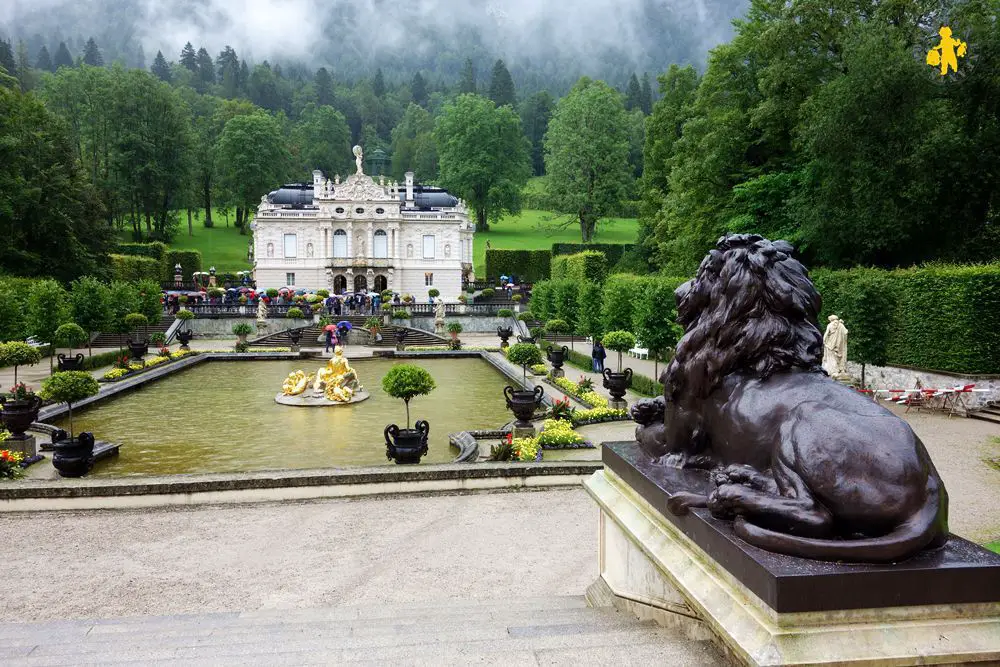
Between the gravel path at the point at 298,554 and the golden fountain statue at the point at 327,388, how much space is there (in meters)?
10.3

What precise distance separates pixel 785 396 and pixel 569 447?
348 inches

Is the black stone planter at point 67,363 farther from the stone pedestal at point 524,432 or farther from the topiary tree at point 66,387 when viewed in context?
the stone pedestal at point 524,432

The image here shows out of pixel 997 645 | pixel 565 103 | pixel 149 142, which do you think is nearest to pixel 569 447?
pixel 997 645

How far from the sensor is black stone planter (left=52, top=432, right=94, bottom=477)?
1067 centimetres

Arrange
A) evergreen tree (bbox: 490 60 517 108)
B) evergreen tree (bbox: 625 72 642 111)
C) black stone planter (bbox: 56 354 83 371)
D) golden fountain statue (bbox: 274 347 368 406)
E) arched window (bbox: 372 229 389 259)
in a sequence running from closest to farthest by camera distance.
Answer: golden fountain statue (bbox: 274 347 368 406), black stone planter (bbox: 56 354 83 371), arched window (bbox: 372 229 389 259), evergreen tree (bbox: 625 72 642 111), evergreen tree (bbox: 490 60 517 108)

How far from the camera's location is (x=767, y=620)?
2.82 meters

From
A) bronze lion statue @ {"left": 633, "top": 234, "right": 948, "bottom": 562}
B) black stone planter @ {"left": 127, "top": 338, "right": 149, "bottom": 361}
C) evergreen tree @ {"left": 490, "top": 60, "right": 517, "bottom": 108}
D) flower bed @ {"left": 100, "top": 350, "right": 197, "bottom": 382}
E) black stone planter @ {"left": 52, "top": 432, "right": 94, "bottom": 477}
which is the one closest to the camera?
bronze lion statue @ {"left": 633, "top": 234, "right": 948, "bottom": 562}

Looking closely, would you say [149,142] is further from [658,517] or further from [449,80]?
[449,80]

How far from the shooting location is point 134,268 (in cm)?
5047

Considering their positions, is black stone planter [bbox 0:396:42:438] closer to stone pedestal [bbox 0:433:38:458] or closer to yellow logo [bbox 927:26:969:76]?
stone pedestal [bbox 0:433:38:458]

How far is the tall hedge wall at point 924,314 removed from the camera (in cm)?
1689

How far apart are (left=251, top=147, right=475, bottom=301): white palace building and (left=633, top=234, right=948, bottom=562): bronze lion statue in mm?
53123

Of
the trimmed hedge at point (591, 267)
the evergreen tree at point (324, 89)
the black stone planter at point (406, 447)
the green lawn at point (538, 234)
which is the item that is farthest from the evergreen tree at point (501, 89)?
the black stone planter at point (406, 447)

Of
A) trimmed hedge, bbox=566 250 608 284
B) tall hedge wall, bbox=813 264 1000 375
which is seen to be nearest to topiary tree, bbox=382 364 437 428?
tall hedge wall, bbox=813 264 1000 375
